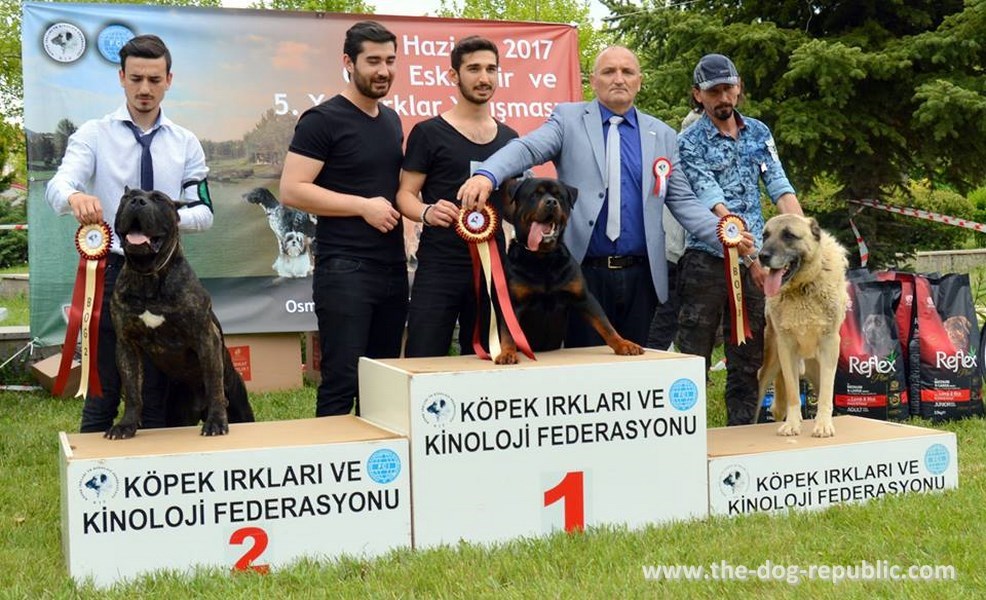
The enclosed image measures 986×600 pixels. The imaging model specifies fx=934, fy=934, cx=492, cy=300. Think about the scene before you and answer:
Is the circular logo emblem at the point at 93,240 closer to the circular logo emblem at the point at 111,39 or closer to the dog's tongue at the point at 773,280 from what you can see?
the dog's tongue at the point at 773,280

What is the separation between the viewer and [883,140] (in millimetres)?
7414

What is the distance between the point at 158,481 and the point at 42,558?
651 millimetres

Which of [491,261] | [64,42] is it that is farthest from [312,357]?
[491,261]

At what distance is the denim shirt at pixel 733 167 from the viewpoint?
13.3 ft

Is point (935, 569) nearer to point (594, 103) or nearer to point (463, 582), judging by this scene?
point (463, 582)

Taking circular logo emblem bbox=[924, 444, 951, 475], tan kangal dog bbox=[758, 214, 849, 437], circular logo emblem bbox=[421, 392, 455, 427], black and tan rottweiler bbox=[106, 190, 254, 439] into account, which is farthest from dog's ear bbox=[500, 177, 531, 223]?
circular logo emblem bbox=[924, 444, 951, 475]

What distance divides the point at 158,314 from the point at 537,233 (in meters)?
1.30

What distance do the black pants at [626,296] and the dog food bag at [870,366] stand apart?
1.88 meters

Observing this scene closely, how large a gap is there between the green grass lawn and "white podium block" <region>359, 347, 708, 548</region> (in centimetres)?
10

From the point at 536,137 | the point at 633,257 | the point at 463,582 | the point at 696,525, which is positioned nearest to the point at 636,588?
the point at 463,582

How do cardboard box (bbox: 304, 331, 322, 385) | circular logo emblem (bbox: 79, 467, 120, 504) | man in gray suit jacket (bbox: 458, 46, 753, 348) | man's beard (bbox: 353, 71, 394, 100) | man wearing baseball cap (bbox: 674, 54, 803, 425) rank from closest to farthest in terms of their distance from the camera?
circular logo emblem (bbox: 79, 467, 120, 504), man's beard (bbox: 353, 71, 394, 100), man in gray suit jacket (bbox: 458, 46, 753, 348), man wearing baseball cap (bbox: 674, 54, 803, 425), cardboard box (bbox: 304, 331, 322, 385)

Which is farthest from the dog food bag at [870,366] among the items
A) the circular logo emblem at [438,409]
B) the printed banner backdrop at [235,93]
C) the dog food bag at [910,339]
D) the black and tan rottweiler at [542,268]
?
the printed banner backdrop at [235,93]

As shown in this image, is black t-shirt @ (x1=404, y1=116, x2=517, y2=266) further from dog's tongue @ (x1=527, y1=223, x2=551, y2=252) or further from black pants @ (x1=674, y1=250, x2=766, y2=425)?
black pants @ (x1=674, y1=250, x2=766, y2=425)

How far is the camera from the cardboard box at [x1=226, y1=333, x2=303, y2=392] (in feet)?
22.9
